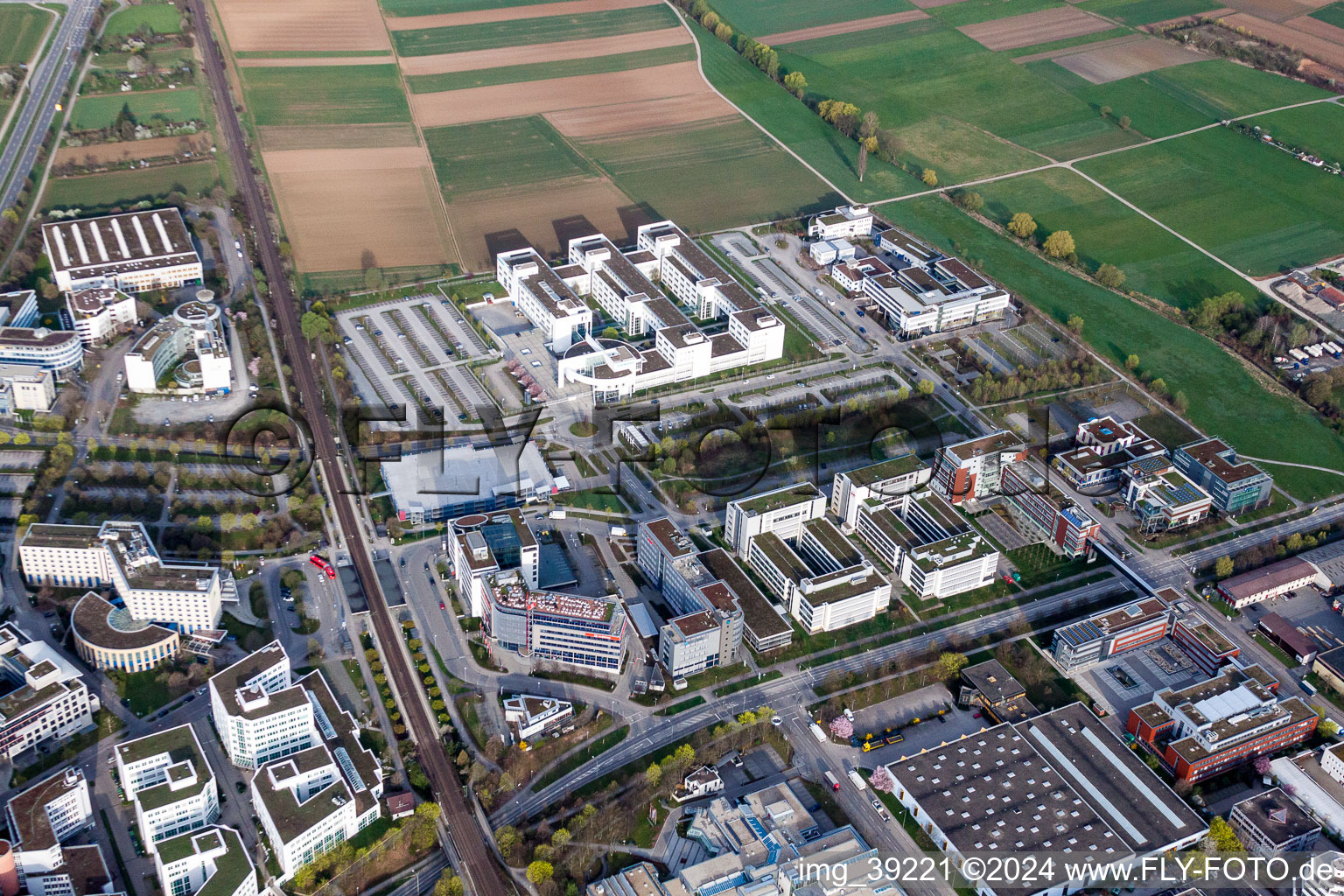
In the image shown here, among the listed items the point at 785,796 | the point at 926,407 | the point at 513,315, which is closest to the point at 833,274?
the point at 926,407

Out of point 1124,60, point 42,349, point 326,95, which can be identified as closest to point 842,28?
point 1124,60

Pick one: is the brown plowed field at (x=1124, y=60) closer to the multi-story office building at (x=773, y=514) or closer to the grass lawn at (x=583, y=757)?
the multi-story office building at (x=773, y=514)

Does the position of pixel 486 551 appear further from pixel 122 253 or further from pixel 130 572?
pixel 122 253

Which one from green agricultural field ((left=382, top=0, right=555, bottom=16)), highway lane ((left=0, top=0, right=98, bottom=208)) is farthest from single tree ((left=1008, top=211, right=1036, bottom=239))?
highway lane ((left=0, top=0, right=98, bottom=208))

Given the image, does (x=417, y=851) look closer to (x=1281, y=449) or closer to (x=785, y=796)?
(x=785, y=796)

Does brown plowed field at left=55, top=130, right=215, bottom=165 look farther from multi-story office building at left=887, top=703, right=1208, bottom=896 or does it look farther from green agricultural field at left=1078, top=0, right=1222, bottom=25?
green agricultural field at left=1078, top=0, right=1222, bottom=25
